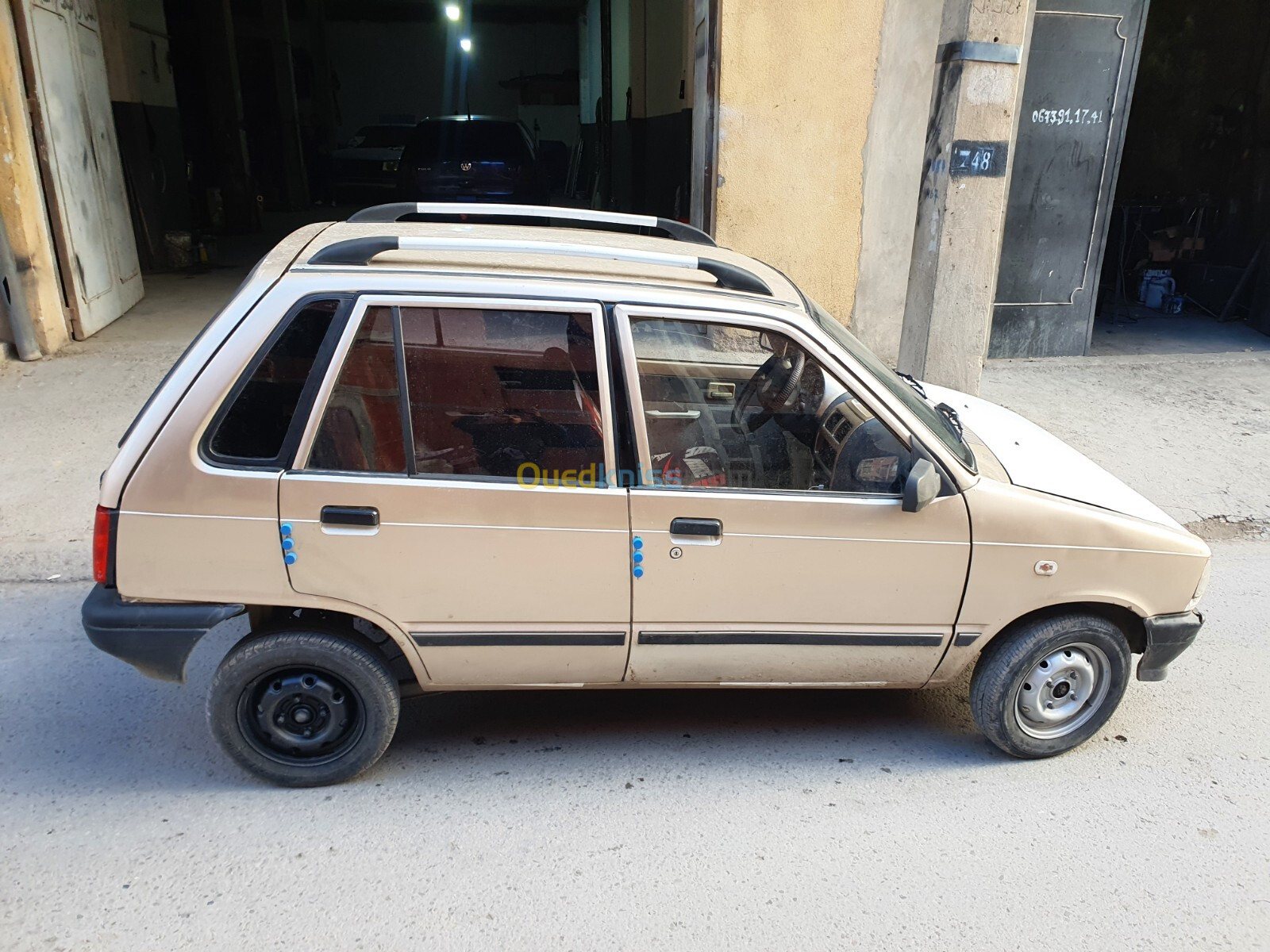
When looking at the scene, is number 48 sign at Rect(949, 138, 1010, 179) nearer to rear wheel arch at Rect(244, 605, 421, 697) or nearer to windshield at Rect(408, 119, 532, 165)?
rear wheel arch at Rect(244, 605, 421, 697)

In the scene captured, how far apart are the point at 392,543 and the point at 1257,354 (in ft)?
31.2

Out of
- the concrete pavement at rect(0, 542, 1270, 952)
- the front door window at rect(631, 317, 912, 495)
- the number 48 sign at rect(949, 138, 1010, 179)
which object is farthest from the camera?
the number 48 sign at rect(949, 138, 1010, 179)

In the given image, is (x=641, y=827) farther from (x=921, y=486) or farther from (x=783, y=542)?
(x=921, y=486)

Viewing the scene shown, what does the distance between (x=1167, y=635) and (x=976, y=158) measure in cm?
350

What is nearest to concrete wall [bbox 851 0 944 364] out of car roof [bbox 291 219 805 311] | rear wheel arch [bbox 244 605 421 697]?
car roof [bbox 291 219 805 311]

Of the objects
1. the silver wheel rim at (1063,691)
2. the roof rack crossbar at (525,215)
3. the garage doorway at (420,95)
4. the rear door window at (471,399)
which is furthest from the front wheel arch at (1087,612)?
the garage doorway at (420,95)

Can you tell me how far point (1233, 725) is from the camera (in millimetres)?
3701

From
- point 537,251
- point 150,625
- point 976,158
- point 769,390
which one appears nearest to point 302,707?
point 150,625

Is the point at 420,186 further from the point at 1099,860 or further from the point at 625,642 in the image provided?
the point at 1099,860

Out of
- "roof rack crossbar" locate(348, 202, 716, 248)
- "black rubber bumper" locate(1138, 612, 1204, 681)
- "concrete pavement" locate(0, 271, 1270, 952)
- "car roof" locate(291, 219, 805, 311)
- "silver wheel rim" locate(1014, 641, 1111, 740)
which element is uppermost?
"roof rack crossbar" locate(348, 202, 716, 248)

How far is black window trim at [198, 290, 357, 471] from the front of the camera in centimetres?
291

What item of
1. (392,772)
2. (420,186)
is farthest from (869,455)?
(420,186)

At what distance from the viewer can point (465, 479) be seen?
299cm

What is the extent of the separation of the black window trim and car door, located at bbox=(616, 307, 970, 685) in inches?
35.6
